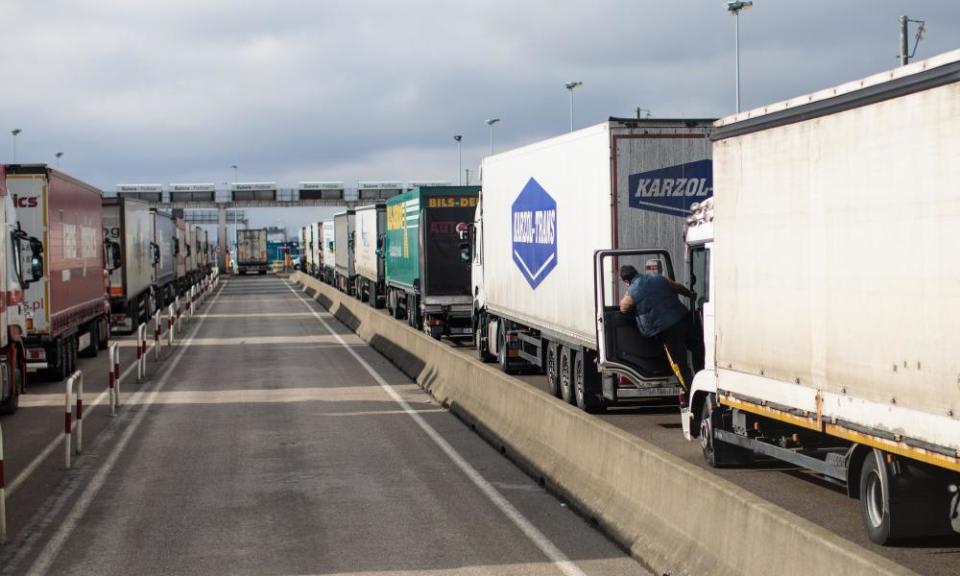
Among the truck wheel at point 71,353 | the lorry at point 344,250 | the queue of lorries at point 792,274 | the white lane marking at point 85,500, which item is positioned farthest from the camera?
the lorry at point 344,250

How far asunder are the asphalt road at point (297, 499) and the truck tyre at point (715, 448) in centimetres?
190

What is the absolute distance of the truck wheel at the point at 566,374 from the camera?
65.8 feet

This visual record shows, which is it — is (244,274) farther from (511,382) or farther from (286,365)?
(511,382)

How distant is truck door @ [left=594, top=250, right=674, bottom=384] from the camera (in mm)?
16672

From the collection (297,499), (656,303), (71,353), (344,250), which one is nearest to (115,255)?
(71,353)

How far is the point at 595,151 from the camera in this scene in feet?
58.7

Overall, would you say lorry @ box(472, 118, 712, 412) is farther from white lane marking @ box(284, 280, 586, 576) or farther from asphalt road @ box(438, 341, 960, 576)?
white lane marking @ box(284, 280, 586, 576)

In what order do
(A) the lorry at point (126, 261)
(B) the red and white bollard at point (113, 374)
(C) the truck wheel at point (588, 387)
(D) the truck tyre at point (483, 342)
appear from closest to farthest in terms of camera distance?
(C) the truck wheel at point (588, 387) → (B) the red and white bollard at point (113, 374) → (D) the truck tyre at point (483, 342) → (A) the lorry at point (126, 261)

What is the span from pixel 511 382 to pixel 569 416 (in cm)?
332

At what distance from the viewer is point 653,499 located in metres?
10.6

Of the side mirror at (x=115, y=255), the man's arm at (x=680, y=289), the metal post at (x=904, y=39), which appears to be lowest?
the man's arm at (x=680, y=289)

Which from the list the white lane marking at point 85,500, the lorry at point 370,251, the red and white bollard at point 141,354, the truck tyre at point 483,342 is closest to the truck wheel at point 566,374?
the white lane marking at point 85,500

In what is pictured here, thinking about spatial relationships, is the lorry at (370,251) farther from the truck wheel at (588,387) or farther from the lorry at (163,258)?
the truck wheel at (588,387)

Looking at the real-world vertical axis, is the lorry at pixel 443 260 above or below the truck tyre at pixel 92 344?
above
